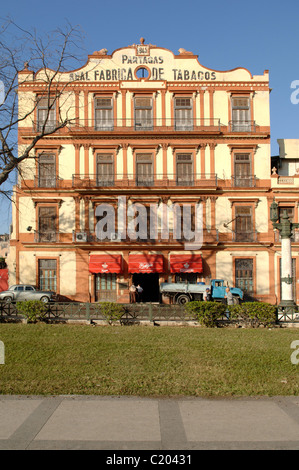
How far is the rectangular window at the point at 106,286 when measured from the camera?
32.6 m

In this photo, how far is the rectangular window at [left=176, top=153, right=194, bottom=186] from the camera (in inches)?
1297

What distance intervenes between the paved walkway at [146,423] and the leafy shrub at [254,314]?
361 inches

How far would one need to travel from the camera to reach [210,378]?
1047cm

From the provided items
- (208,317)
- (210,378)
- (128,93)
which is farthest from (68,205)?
(210,378)

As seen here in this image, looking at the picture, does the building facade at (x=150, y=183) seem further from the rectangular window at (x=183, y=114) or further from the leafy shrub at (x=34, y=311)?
the leafy shrub at (x=34, y=311)

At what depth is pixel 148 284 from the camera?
3328cm

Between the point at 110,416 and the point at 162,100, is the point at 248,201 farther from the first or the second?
the point at 110,416

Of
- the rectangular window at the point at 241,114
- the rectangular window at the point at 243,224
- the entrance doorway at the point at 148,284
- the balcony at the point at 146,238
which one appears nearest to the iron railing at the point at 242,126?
the rectangular window at the point at 241,114

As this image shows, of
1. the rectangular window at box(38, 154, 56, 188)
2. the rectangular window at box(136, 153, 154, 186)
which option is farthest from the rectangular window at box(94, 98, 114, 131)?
the rectangular window at box(38, 154, 56, 188)

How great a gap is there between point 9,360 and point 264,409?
6.67 m

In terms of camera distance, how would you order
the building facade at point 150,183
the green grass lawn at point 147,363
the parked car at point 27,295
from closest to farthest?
the green grass lawn at point 147,363 → the parked car at point 27,295 → the building facade at point 150,183

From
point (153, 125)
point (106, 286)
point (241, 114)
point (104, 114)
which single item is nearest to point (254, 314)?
point (106, 286)

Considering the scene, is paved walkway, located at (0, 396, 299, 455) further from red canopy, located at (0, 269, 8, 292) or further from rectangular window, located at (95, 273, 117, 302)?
red canopy, located at (0, 269, 8, 292)

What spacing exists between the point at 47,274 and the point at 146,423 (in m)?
25.8
